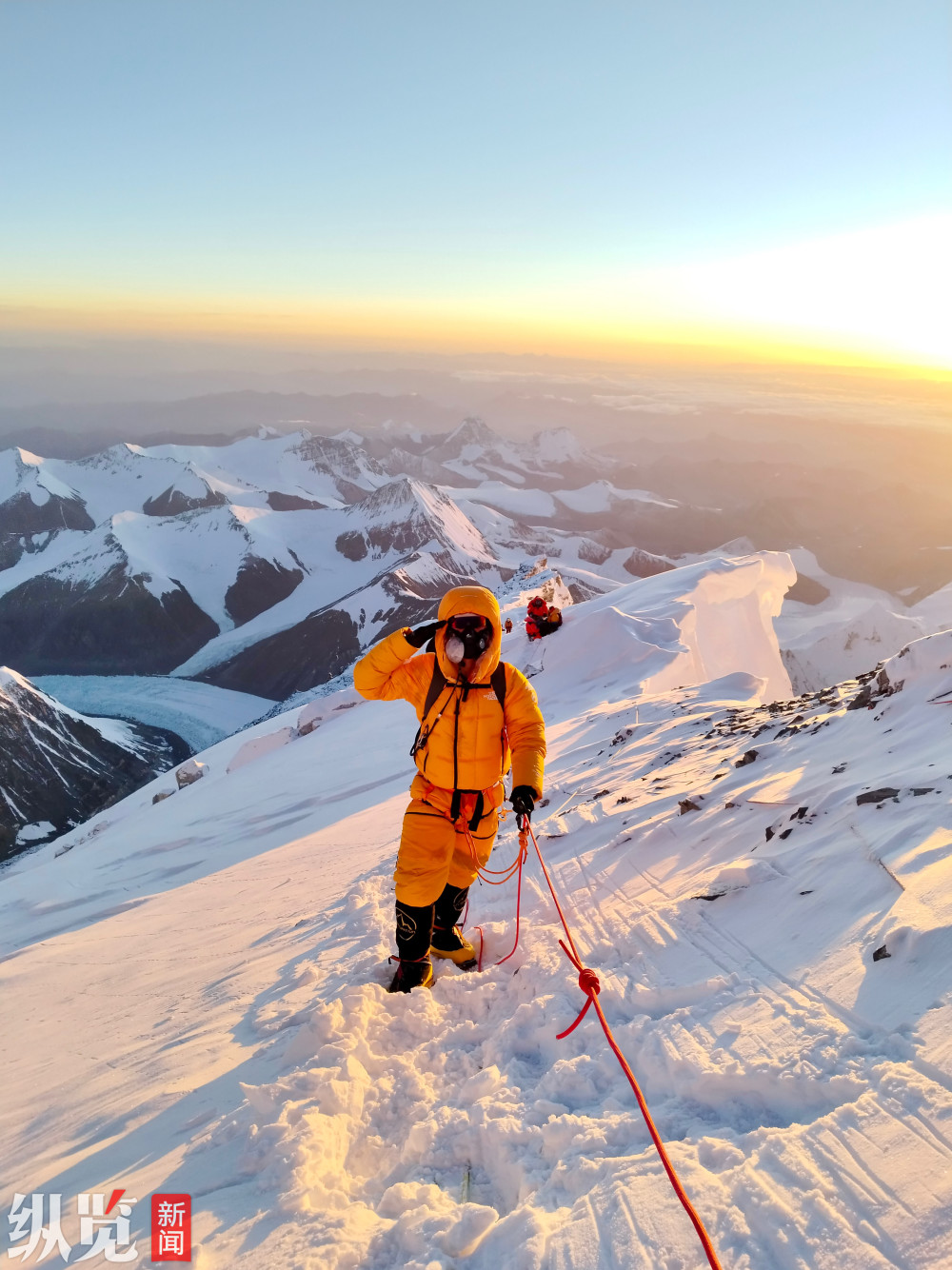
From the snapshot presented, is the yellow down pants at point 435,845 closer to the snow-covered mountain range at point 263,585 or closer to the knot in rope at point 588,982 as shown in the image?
the knot in rope at point 588,982

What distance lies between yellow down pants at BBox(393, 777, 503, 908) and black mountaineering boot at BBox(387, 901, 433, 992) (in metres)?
0.08

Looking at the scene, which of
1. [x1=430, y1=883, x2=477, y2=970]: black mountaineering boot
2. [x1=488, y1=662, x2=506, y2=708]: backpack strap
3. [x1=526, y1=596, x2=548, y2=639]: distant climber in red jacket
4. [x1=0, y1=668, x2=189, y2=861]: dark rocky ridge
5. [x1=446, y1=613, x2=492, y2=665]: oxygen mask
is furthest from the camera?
[x1=0, y1=668, x2=189, y2=861]: dark rocky ridge

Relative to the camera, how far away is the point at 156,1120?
397 centimetres

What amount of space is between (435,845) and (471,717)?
98cm

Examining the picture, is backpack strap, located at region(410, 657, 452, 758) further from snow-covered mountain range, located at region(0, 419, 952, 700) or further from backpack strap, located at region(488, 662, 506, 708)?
snow-covered mountain range, located at region(0, 419, 952, 700)

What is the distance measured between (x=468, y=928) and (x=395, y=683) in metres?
2.43

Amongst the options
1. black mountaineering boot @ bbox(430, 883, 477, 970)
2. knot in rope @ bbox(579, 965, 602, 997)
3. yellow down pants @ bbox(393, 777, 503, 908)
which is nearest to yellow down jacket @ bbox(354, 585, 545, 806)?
yellow down pants @ bbox(393, 777, 503, 908)

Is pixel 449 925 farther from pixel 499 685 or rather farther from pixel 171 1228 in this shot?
pixel 171 1228

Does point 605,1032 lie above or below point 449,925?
above

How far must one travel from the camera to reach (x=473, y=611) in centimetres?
488

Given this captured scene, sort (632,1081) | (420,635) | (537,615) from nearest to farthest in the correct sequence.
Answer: (632,1081)
(420,635)
(537,615)

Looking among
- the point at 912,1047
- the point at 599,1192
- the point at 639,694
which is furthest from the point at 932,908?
the point at 639,694

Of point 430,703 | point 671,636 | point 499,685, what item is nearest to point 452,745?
point 430,703

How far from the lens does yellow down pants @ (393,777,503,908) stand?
4.94 metres
